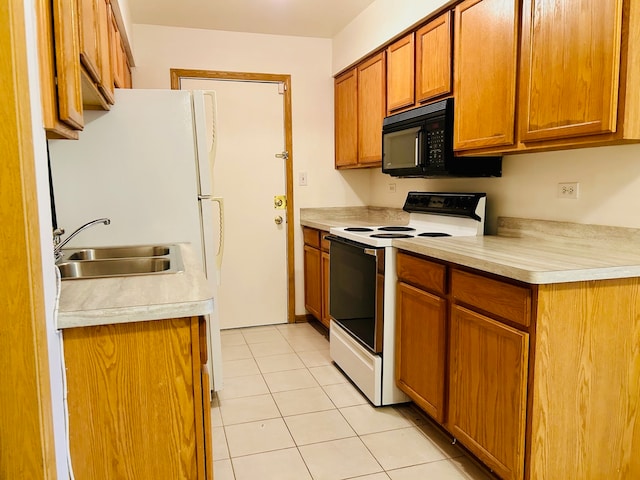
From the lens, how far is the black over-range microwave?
8.30 ft

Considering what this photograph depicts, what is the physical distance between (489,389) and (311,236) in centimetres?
235

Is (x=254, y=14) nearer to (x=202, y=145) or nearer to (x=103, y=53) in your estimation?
(x=202, y=145)

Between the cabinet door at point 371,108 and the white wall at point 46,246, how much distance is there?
2557 mm

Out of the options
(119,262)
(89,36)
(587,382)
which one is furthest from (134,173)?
(587,382)

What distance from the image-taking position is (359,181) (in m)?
4.27

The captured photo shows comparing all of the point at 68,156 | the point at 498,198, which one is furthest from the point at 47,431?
the point at 498,198

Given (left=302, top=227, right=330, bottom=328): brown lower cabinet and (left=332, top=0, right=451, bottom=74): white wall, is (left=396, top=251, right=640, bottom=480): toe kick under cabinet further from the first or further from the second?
(left=302, top=227, right=330, bottom=328): brown lower cabinet

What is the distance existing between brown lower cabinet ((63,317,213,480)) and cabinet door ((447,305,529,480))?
1.05m

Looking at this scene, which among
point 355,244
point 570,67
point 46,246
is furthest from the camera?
point 355,244

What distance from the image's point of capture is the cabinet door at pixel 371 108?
331cm

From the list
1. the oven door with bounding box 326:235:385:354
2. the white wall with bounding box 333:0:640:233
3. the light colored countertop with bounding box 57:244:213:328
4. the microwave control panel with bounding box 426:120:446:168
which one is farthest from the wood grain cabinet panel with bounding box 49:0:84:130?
the white wall with bounding box 333:0:640:233

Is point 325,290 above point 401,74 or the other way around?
the other way around

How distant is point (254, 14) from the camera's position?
3.46 meters

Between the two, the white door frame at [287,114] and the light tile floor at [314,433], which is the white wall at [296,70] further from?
the light tile floor at [314,433]
